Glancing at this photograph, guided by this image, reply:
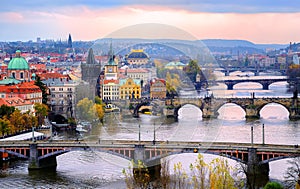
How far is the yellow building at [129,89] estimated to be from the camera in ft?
55.9

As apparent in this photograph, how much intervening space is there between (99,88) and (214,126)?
5.14 meters

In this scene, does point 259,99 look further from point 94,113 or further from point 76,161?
point 94,113

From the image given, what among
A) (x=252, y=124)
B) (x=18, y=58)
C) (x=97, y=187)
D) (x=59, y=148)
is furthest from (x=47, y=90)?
(x=97, y=187)

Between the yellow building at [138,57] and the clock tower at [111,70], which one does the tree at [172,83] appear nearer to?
the yellow building at [138,57]

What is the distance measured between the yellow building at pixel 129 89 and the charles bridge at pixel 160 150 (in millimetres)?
1263

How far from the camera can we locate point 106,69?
49.6ft

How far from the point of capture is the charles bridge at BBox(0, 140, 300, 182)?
14.4 metres

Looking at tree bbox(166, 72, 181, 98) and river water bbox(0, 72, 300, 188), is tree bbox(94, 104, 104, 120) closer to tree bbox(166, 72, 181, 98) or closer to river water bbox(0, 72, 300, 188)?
river water bbox(0, 72, 300, 188)

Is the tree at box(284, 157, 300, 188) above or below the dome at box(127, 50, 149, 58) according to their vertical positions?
below

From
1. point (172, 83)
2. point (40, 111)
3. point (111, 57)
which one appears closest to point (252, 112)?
point (40, 111)

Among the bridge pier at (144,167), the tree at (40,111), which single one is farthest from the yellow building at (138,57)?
the tree at (40,111)

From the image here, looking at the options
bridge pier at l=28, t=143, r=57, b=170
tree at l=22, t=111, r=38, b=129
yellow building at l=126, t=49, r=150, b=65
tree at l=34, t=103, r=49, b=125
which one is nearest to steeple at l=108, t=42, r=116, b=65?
yellow building at l=126, t=49, r=150, b=65

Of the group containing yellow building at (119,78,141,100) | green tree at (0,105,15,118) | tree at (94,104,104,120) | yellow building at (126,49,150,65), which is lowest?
green tree at (0,105,15,118)

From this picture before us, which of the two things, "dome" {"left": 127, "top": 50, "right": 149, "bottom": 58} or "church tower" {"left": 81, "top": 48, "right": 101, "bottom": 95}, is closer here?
"dome" {"left": 127, "top": 50, "right": 149, "bottom": 58}
